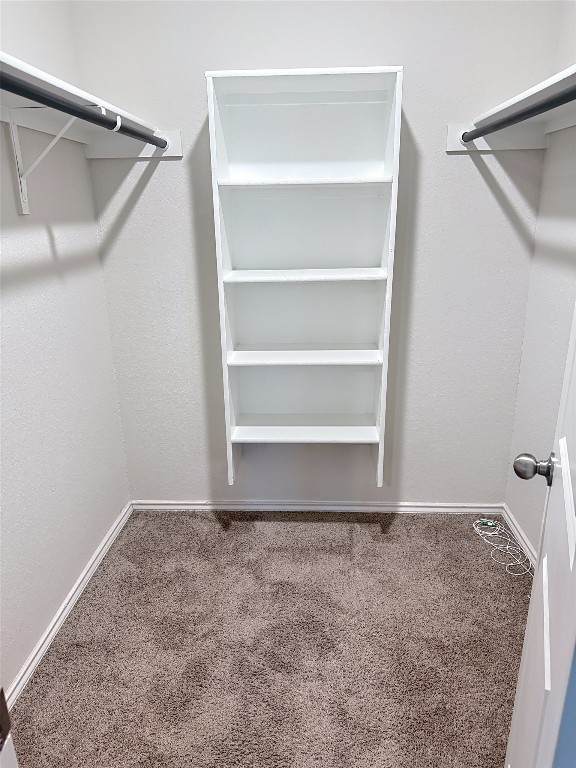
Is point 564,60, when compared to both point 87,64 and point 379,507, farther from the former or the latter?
point 379,507

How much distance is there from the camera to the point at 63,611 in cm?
192

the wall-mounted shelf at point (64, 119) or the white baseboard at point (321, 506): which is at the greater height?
the wall-mounted shelf at point (64, 119)

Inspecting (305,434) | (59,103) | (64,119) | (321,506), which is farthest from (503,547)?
(64,119)

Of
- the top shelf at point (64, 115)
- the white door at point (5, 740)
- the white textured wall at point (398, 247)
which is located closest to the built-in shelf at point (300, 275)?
the white textured wall at point (398, 247)

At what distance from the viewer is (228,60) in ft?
6.65

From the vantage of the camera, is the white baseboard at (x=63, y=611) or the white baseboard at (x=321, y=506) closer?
the white baseboard at (x=63, y=611)

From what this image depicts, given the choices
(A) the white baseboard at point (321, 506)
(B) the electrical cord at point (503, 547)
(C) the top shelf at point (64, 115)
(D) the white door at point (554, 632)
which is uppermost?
(C) the top shelf at point (64, 115)

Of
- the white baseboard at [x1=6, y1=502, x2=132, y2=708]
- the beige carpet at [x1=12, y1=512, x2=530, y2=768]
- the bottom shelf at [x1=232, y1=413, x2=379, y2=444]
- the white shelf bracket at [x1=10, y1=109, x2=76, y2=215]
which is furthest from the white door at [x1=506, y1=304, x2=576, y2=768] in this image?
the white shelf bracket at [x1=10, y1=109, x2=76, y2=215]

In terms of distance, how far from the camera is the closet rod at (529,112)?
4.16ft

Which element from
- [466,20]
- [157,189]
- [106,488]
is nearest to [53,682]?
[106,488]

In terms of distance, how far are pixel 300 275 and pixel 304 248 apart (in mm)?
207

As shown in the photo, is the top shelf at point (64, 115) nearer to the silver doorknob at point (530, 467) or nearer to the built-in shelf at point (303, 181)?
the built-in shelf at point (303, 181)

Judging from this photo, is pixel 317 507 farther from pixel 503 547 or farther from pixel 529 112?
pixel 529 112

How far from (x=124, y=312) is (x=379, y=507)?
147 cm
